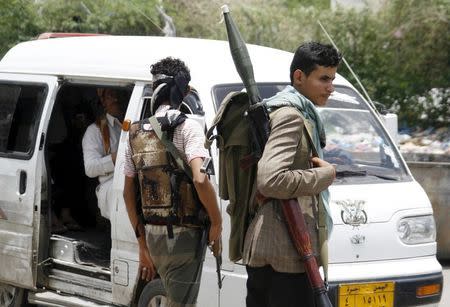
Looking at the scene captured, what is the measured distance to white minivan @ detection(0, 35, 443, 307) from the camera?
19.1 feet

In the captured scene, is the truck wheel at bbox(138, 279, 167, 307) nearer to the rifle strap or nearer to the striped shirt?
the striped shirt

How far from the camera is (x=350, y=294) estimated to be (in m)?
5.64

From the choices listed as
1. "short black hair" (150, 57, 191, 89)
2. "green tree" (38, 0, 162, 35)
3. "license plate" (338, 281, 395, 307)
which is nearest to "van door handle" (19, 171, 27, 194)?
"short black hair" (150, 57, 191, 89)

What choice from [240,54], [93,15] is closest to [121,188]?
[240,54]

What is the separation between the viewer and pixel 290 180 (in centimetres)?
397

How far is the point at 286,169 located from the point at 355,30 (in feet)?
40.4

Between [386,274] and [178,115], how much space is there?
174 centimetres

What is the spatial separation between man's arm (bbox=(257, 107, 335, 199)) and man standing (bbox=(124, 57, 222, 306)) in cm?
95

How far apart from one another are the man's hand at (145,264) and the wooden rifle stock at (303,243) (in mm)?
1416

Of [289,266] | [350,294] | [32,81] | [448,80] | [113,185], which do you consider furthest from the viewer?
[448,80]

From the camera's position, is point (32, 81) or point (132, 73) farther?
point (32, 81)

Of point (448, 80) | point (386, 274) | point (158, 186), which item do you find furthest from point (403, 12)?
point (158, 186)

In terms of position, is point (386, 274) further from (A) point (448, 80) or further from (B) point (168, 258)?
(A) point (448, 80)

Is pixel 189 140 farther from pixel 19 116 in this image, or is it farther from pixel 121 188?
pixel 19 116
